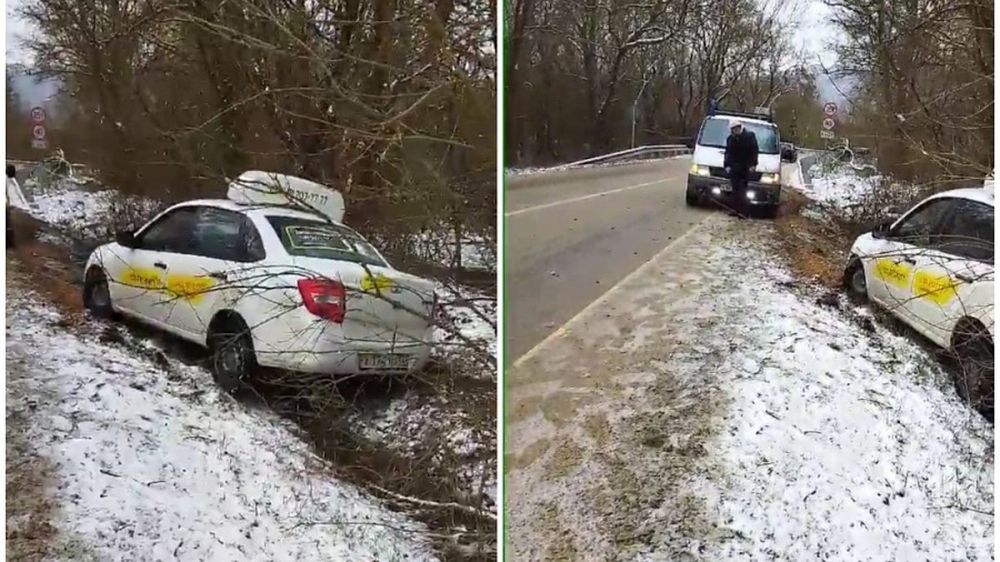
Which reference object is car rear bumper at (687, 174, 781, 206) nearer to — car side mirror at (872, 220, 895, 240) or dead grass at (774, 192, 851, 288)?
dead grass at (774, 192, 851, 288)

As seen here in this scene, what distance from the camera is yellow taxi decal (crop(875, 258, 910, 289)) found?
8.80 feet

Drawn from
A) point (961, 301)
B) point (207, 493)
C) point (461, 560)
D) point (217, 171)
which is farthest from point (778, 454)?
point (217, 171)

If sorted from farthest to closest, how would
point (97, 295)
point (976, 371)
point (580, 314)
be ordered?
point (97, 295) < point (580, 314) < point (976, 371)

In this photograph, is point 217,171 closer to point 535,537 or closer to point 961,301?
point 535,537

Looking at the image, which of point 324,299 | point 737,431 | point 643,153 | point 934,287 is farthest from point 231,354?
point 934,287

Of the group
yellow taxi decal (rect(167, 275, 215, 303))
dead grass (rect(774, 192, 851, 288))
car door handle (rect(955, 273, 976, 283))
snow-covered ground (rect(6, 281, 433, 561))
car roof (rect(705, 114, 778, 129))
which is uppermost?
car roof (rect(705, 114, 778, 129))

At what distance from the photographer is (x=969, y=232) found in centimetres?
263

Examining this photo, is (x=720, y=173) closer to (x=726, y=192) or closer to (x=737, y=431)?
(x=726, y=192)

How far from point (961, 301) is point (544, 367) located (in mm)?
1401

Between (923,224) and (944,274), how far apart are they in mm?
181

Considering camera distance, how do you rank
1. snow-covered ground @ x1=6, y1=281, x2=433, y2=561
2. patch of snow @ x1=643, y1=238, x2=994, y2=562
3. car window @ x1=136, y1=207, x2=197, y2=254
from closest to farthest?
patch of snow @ x1=643, y1=238, x2=994, y2=562, snow-covered ground @ x1=6, y1=281, x2=433, y2=561, car window @ x1=136, y1=207, x2=197, y2=254

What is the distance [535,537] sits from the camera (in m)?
2.69

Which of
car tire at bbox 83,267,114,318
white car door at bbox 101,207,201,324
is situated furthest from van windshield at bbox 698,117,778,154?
car tire at bbox 83,267,114,318

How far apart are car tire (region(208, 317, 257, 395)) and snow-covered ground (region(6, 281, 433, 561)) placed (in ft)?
0.19
